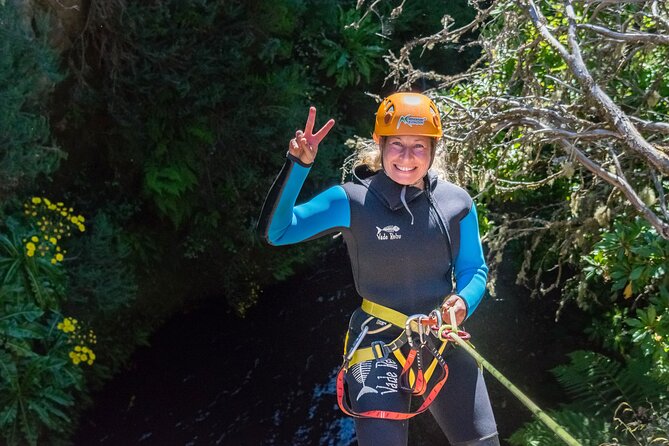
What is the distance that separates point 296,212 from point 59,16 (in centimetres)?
479

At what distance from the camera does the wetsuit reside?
3.29 metres

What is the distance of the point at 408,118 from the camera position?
10.8 feet

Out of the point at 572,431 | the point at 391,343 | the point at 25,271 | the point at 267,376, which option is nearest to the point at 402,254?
the point at 391,343

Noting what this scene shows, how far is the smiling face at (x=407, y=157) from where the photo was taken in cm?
334

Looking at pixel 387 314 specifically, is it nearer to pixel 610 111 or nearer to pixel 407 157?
pixel 407 157

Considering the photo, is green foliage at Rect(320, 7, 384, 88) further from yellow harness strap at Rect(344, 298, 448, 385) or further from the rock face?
yellow harness strap at Rect(344, 298, 448, 385)

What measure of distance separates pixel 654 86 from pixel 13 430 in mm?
5302

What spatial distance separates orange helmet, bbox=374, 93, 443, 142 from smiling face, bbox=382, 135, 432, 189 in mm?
49

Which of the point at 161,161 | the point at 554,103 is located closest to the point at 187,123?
the point at 161,161

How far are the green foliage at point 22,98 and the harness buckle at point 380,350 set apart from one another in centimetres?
374

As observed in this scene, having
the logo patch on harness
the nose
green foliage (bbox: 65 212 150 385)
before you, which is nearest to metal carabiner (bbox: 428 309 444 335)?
the logo patch on harness

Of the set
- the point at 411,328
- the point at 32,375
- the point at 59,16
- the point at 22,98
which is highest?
the point at 59,16

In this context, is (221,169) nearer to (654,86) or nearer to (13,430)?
(13,430)

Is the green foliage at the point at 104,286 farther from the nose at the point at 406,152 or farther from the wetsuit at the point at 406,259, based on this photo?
the nose at the point at 406,152
